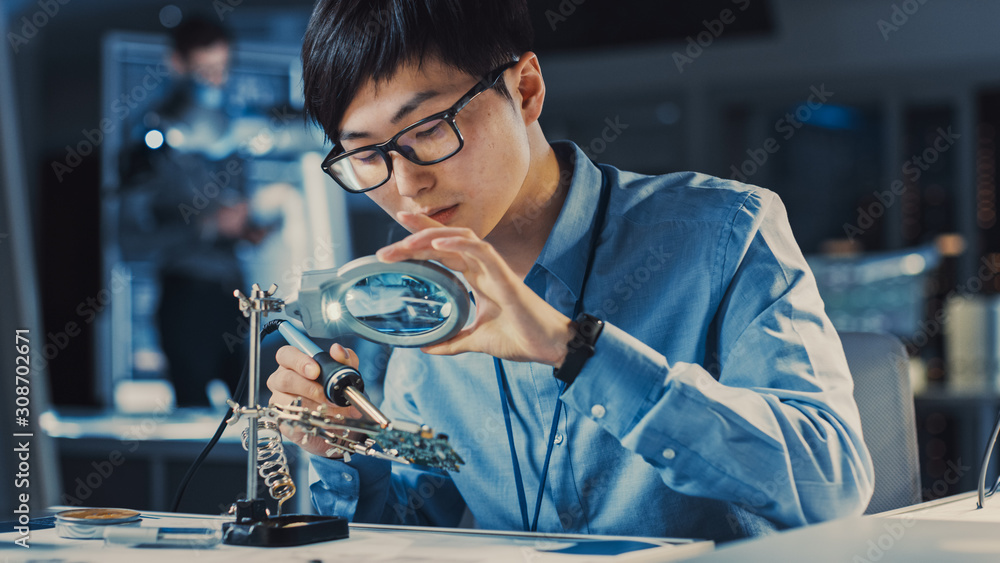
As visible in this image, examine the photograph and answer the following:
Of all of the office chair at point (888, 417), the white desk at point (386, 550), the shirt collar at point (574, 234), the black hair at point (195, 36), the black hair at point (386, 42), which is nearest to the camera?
the white desk at point (386, 550)

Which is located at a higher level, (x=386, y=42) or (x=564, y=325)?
(x=386, y=42)

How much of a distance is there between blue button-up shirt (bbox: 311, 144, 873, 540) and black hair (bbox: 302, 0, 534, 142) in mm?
243

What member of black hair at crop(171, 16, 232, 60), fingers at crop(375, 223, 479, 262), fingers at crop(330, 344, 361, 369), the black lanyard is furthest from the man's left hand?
black hair at crop(171, 16, 232, 60)

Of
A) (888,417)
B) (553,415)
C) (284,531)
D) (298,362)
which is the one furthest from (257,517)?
(888,417)

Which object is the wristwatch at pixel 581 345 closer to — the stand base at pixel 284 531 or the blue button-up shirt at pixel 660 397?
the blue button-up shirt at pixel 660 397

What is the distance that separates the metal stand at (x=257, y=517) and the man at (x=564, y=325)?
78mm

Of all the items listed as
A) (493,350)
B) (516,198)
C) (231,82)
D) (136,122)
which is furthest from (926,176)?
(493,350)

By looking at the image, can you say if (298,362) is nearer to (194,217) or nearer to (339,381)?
(339,381)

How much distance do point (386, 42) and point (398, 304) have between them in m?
0.33

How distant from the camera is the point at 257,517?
2.98 ft

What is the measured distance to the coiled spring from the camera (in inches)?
37.3

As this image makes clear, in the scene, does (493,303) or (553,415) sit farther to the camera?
(553,415)

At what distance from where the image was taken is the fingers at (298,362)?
0.98m

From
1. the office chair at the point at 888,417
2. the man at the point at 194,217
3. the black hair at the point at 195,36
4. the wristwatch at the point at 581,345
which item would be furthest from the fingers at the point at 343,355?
the black hair at the point at 195,36
